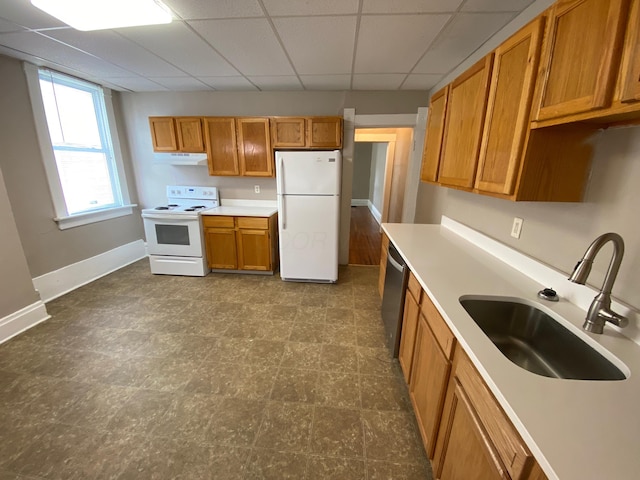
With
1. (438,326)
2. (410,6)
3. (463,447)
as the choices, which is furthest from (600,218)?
(410,6)

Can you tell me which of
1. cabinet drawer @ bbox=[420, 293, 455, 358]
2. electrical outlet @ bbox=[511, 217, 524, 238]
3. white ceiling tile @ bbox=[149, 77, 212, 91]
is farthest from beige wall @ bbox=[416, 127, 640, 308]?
white ceiling tile @ bbox=[149, 77, 212, 91]

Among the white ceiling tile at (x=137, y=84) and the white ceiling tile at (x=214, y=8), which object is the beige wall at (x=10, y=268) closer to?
the white ceiling tile at (x=137, y=84)

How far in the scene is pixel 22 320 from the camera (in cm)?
233

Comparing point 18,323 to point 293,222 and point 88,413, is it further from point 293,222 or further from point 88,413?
point 293,222

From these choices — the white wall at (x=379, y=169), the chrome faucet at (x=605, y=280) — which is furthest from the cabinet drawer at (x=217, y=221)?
the white wall at (x=379, y=169)

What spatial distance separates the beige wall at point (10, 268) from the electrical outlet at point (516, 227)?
3987 millimetres

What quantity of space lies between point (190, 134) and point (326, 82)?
190cm

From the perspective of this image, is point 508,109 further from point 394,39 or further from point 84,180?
point 84,180

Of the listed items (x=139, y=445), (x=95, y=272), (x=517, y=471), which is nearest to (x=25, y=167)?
(x=95, y=272)

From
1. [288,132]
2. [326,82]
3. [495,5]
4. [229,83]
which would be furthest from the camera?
[288,132]

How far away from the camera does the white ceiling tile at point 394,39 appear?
1749mm

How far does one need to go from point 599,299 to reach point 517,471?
0.73 metres

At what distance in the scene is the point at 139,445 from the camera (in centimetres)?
141

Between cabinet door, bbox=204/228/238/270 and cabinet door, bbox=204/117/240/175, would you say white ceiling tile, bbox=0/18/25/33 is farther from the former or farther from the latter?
cabinet door, bbox=204/228/238/270
